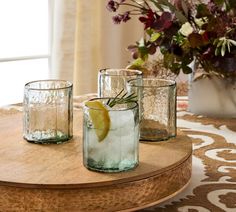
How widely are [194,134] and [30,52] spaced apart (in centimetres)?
163

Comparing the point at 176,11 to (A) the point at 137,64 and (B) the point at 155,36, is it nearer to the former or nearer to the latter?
(B) the point at 155,36

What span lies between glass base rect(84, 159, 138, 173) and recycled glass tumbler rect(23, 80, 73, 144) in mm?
190

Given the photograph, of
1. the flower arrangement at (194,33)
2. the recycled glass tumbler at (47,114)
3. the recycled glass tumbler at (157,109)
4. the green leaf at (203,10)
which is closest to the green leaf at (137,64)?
the flower arrangement at (194,33)

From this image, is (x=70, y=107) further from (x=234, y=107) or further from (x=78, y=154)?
(x=234, y=107)

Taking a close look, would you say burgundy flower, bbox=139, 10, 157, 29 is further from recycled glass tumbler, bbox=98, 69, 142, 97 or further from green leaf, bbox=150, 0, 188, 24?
recycled glass tumbler, bbox=98, 69, 142, 97

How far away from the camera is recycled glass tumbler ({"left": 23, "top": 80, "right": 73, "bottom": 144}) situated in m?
1.23

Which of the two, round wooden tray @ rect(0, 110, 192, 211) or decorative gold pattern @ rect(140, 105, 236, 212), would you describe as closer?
round wooden tray @ rect(0, 110, 192, 211)

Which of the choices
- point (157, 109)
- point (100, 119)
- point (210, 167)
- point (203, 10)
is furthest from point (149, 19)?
point (100, 119)

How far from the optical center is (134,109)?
1045 mm

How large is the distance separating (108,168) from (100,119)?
0.09 meters

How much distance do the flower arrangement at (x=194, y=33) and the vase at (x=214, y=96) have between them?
1.1 inches

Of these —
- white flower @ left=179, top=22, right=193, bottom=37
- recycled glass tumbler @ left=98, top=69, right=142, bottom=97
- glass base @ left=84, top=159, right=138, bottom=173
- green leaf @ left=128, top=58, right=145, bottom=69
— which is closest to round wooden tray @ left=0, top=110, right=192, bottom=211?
glass base @ left=84, top=159, right=138, bottom=173

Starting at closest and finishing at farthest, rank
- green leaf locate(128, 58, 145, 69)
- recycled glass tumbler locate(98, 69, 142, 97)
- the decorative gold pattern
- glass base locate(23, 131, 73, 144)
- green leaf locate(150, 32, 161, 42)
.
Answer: the decorative gold pattern
glass base locate(23, 131, 73, 144)
recycled glass tumbler locate(98, 69, 142, 97)
green leaf locate(150, 32, 161, 42)
green leaf locate(128, 58, 145, 69)

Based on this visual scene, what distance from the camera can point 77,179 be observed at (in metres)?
0.98
